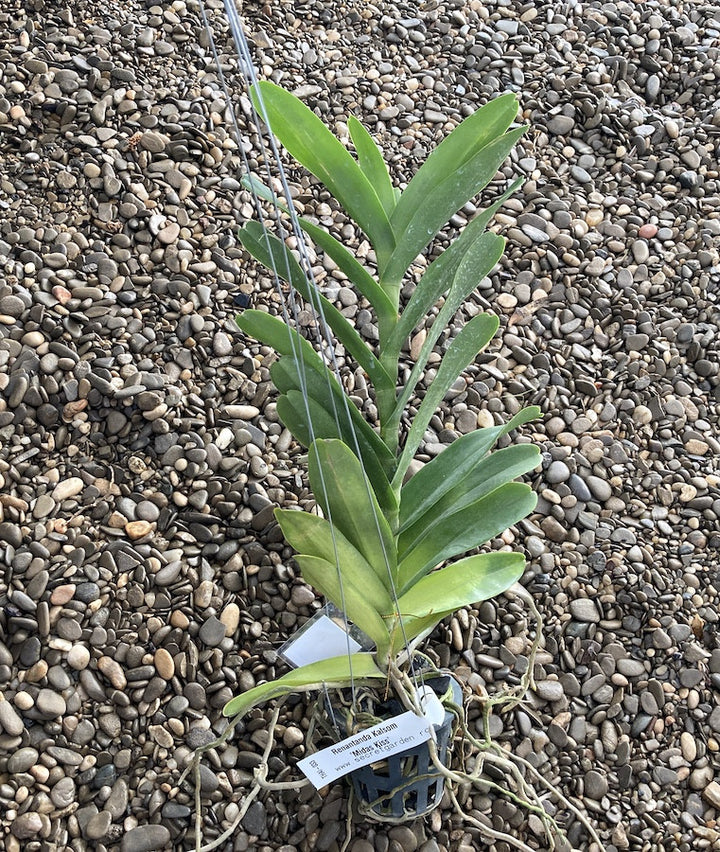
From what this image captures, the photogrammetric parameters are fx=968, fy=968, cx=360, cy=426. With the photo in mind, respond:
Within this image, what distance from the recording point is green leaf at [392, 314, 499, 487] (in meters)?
1.07

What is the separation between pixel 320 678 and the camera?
1.05 m

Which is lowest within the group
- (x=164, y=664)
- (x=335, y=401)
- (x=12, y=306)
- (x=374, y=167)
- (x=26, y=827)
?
(x=26, y=827)

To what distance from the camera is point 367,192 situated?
43.8 inches

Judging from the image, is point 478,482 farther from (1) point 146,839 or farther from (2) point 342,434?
(1) point 146,839

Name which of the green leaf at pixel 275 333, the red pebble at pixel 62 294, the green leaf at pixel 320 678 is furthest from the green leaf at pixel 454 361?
the red pebble at pixel 62 294

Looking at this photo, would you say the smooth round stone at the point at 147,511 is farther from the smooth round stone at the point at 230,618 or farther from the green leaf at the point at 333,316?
the green leaf at the point at 333,316

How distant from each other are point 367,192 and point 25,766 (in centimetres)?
82

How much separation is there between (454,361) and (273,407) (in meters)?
0.52

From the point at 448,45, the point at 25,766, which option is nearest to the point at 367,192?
the point at 25,766

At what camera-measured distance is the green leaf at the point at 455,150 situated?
1104 millimetres

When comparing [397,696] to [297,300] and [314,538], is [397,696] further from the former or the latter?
[297,300]

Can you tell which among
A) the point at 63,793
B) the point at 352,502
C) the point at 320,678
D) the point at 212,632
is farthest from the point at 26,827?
the point at 352,502

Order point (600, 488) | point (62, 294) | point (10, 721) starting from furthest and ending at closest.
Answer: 1. point (62, 294)
2. point (600, 488)
3. point (10, 721)

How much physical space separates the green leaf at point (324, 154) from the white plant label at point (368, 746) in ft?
1.81
